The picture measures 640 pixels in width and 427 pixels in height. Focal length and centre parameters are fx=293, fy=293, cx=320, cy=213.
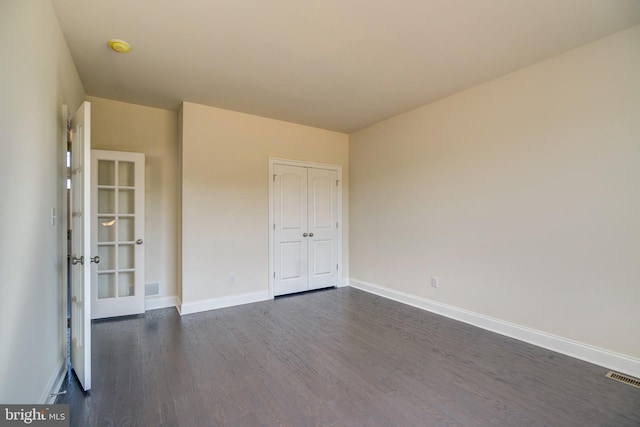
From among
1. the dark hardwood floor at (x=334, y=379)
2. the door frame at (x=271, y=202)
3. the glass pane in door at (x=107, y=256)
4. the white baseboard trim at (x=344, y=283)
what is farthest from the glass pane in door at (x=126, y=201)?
the white baseboard trim at (x=344, y=283)

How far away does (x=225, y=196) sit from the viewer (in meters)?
4.15

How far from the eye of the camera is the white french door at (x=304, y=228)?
4621 millimetres

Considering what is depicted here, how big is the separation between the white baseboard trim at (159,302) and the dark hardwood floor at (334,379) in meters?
0.50

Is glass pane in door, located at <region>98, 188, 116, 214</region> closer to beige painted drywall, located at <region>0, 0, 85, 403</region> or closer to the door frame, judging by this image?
beige painted drywall, located at <region>0, 0, 85, 403</region>

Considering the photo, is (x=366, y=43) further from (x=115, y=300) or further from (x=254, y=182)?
(x=115, y=300)

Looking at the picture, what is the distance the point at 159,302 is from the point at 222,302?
864 millimetres

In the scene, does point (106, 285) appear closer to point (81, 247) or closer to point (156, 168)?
point (156, 168)

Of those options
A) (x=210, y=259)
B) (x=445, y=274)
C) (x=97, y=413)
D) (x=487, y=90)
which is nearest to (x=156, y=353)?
(x=97, y=413)

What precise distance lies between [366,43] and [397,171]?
7.12ft

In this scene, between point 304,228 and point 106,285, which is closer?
point 106,285

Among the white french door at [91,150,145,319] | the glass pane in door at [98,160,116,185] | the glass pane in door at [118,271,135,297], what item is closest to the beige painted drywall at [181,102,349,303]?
the white french door at [91,150,145,319]

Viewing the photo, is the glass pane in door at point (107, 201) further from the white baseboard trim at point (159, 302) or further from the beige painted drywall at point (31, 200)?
the beige painted drywall at point (31, 200)

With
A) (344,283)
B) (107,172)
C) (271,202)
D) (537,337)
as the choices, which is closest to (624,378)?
(537,337)

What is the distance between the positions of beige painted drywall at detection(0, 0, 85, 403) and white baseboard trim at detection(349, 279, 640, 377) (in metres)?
3.81
